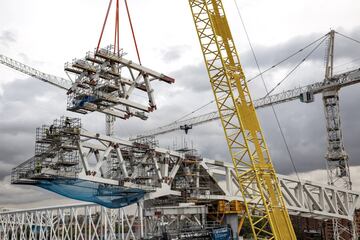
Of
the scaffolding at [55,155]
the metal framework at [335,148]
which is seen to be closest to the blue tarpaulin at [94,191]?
the scaffolding at [55,155]

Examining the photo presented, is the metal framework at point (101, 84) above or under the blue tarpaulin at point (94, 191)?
above

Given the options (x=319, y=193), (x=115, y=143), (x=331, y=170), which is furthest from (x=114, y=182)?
(x=331, y=170)

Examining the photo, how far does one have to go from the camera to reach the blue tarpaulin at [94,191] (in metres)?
41.3

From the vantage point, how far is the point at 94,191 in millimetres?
43500

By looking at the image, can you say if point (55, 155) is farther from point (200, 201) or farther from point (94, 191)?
point (200, 201)

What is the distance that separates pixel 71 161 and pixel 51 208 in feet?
162

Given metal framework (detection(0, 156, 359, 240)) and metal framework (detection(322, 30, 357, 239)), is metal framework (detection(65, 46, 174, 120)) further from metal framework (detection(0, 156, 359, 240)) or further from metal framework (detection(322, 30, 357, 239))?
metal framework (detection(322, 30, 357, 239))

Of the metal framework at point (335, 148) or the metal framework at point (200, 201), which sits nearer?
the metal framework at point (200, 201)

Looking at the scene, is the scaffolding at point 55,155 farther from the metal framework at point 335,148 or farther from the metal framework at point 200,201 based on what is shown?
the metal framework at point 335,148

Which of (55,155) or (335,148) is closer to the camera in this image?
(55,155)

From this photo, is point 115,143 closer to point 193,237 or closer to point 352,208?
point 193,237

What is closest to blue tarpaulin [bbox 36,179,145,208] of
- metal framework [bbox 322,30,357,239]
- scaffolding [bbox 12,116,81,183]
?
scaffolding [bbox 12,116,81,183]

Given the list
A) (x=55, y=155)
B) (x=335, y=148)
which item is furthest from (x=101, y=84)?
(x=335, y=148)

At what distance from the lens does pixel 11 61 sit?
116500 millimetres
